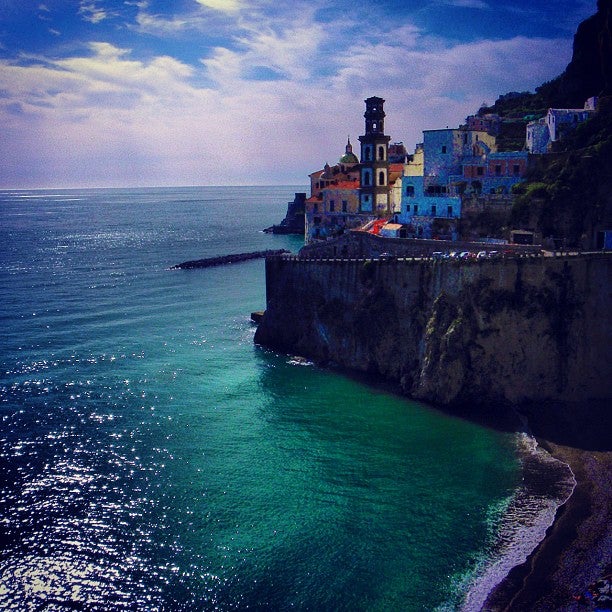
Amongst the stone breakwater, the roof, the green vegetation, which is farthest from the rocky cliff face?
the stone breakwater

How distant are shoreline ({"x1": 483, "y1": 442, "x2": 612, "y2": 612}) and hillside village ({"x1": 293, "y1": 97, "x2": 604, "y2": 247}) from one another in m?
26.2

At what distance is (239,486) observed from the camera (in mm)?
35125

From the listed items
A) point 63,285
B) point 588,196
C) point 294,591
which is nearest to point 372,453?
point 294,591

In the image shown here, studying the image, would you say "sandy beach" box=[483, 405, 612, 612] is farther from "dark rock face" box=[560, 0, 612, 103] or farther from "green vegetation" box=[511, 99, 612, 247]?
"dark rock face" box=[560, 0, 612, 103]

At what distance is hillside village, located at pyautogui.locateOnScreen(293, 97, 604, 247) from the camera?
60.3 meters

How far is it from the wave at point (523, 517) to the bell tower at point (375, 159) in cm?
4349

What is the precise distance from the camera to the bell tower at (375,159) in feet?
246

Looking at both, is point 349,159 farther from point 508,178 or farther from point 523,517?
point 523,517

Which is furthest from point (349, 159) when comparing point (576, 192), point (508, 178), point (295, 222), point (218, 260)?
point (295, 222)

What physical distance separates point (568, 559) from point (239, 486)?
1724 centimetres

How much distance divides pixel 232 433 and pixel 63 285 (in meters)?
59.1

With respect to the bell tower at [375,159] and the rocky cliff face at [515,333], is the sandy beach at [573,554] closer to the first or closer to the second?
the rocky cliff face at [515,333]

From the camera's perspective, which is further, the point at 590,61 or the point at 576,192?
the point at 590,61

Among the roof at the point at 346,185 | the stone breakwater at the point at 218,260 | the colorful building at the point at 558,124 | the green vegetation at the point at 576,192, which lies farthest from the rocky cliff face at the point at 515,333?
the stone breakwater at the point at 218,260
